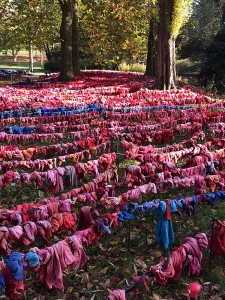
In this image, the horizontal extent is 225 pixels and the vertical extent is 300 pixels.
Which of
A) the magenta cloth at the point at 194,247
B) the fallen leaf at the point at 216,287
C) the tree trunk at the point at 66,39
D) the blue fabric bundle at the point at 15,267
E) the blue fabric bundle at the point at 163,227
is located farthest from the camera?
the tree trunk at the point at 66,39

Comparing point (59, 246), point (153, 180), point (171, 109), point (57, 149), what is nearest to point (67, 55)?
point (171, 109)

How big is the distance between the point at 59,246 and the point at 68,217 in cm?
70

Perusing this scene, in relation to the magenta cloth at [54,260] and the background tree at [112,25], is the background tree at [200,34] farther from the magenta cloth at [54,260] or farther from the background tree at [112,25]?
the magenta cloth at [54,260]

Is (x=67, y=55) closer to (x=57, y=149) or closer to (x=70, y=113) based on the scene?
(x=70, y=113)

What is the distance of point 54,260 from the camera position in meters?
3.43

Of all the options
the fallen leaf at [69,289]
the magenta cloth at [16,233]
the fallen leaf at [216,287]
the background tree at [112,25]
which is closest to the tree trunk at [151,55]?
the background tree at [112,25]

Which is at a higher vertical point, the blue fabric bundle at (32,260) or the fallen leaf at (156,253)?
the blue fabric bundle at (32,260)

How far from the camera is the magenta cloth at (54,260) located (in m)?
3.37

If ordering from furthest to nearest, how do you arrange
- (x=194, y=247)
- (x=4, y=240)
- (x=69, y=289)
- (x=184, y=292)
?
1. (x=69, y=289)
2. (x=184, y=292)
3. (x=194, y=247)
4. (x=4, y=240)

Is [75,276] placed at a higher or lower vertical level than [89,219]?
lower

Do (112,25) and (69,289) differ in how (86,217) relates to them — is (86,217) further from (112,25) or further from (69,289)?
(112,25)

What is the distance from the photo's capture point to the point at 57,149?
275 inches

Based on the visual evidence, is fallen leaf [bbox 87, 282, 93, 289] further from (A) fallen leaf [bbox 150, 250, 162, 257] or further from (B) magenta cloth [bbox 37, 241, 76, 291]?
(A) fallen leaf [bbox 150, 250, 162, 257]

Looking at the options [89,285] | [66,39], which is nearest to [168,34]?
[66,39]
